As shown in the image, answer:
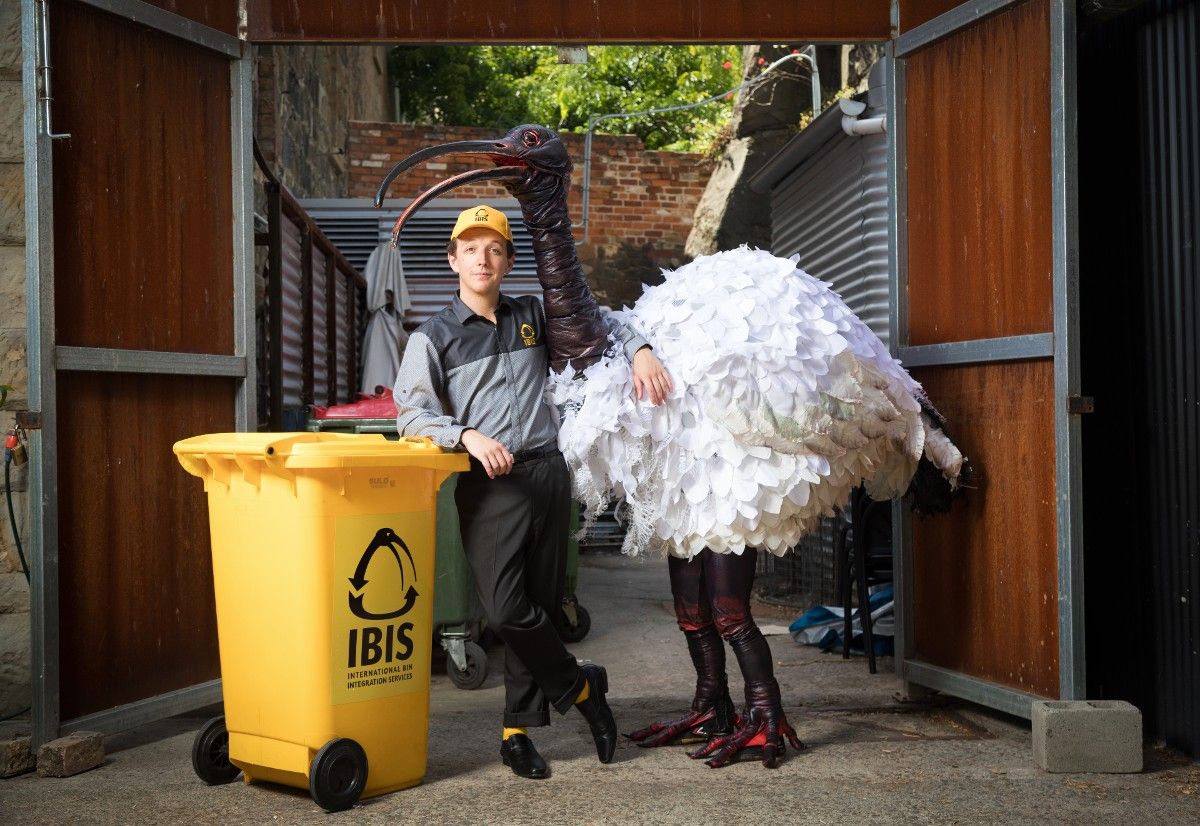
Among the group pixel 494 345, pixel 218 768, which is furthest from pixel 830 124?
pixel 218 768

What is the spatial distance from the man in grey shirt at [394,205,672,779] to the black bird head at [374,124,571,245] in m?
0.14

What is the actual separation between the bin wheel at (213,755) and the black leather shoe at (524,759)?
2.98 feet

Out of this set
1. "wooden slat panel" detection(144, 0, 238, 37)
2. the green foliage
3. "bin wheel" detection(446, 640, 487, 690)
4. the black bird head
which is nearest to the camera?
the black bird head

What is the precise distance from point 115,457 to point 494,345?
1.53 m

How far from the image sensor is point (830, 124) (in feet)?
23.6

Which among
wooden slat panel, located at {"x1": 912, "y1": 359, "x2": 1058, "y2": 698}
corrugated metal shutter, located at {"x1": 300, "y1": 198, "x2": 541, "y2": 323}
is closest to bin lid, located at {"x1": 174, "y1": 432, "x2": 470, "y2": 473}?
wooden slat panel, located at {"x1": 912, "y1": 359, "x2": 1058, "y2": 698}

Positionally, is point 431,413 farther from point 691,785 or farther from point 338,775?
point 691,785

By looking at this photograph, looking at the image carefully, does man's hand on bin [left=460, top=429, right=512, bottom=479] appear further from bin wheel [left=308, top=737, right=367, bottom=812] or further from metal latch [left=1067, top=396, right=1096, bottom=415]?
metal latch [left=1067, top=396, right=1096, bottom=415]

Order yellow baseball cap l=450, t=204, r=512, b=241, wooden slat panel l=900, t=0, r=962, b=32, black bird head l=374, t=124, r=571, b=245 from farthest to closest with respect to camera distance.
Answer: wooden slat panel l=900, t=0, r=962, b=32, yellow baseball cap l=450, t=204, r=512, b=241, black bird head l=374, t=124, r=571, b=245

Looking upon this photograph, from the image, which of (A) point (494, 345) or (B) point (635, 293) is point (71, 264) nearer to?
(A) point (494, 345)

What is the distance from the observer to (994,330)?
4.44m

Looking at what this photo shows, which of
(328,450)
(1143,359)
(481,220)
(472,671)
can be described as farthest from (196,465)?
(1143,359)

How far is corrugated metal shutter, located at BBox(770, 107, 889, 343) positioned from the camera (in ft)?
22.7

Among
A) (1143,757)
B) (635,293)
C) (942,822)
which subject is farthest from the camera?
(635,293)
